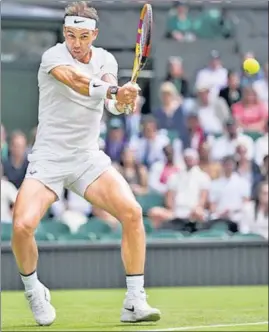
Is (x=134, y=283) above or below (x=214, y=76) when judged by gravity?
below

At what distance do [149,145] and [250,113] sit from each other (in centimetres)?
155

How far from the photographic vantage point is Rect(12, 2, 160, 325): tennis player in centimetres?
736

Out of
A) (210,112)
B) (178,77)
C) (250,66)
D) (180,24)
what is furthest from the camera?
(180,24)

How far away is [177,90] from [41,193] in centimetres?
1024

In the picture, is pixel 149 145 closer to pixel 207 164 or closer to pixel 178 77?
pixel 207 164

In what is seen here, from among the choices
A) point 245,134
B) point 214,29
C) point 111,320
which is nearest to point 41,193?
point 111,320

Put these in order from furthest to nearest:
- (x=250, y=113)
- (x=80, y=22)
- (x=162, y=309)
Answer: (x=250, y=113)
(x=162, y=309)
(x=80, y=22)

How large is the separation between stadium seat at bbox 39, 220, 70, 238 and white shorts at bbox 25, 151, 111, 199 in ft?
23.1

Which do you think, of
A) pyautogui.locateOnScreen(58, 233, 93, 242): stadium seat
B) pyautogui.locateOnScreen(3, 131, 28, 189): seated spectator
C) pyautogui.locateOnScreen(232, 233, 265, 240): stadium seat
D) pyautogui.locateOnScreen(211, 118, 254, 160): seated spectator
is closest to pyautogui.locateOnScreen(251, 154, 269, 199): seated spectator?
pyautogui.locateOnScreen(232, 233, 265, 240): stadium seat

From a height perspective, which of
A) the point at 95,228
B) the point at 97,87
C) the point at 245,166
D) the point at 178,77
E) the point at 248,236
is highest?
the point at 178,77

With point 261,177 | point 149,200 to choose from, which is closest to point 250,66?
point 149,200

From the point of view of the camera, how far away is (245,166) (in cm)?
1570

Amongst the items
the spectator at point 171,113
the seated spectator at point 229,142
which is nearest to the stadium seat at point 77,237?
the seated spectator at point 229,142

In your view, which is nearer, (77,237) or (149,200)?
A: (77,237)
